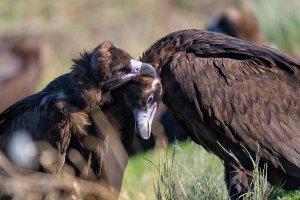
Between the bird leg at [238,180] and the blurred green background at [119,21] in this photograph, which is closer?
the bird leg at [238,180]

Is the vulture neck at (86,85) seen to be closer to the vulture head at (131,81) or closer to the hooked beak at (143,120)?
the vulture head at (131,81)

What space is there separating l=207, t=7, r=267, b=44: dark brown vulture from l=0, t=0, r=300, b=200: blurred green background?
1.20 metres

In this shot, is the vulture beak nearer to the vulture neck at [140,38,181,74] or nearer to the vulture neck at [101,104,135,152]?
the vulture neck at [101,104,135,152]

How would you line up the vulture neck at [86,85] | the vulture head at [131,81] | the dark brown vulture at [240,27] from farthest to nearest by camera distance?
the dark brown vulture at [240,27] < the vulture neck at [86,85] < the vulture head at [131,81]

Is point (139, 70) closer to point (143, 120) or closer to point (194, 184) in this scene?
point (143, 120)

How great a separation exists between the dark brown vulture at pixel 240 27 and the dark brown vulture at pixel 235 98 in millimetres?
6792

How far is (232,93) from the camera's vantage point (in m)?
7.16

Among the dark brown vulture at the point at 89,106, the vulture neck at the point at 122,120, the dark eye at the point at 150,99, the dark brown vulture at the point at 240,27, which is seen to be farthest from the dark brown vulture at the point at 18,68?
the dark eye at the point at 150,99

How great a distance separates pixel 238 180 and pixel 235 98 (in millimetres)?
563

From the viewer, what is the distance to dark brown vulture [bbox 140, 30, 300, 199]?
698 cm

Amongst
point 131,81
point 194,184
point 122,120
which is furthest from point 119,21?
point 131,81

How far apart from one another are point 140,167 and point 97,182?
4.49 meters

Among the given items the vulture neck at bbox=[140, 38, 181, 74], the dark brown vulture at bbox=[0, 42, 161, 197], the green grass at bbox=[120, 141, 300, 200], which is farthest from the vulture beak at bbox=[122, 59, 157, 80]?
the green grass at bbox=[120, 141, 300, 200]

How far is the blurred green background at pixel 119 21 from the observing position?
55.1 feet
